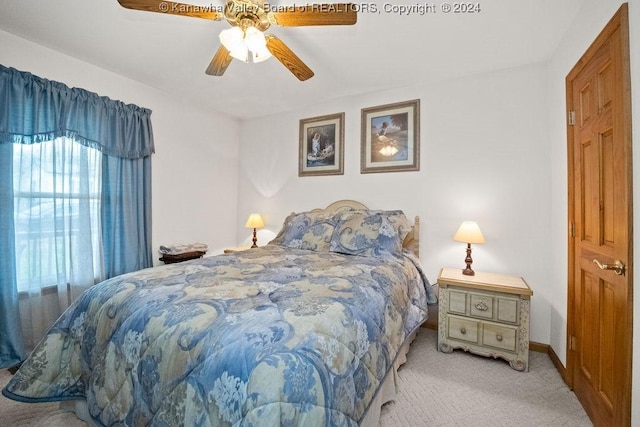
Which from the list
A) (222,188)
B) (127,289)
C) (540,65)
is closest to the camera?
(127,289)

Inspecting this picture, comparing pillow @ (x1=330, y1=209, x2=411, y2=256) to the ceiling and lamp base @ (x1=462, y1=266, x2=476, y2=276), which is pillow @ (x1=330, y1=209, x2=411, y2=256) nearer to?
lamp base @ (x1=462, y1=266, x2=476, y2=276)

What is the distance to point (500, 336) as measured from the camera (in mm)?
2020

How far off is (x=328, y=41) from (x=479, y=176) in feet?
5.79

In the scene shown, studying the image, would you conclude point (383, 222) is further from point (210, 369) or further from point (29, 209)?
point (29, 209)

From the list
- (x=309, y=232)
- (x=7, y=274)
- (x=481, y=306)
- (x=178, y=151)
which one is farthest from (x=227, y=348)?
(x=178, y=151)

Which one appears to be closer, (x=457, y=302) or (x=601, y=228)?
(x=601, y=228)

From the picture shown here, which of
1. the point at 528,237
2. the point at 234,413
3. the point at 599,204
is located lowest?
the point at 234,413

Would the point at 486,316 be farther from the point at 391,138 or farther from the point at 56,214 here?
the point at 56,214

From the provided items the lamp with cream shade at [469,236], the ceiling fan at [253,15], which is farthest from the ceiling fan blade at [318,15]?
the lamp with cream shade at [469,236]

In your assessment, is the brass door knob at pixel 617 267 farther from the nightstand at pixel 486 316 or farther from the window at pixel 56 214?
the window at pixel 56 214

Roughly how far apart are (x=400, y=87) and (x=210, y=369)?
297 centimetres

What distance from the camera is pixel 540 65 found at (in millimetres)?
2326

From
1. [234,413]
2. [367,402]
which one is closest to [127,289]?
[234,413]

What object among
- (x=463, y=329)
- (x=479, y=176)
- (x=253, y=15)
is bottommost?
(x=463, y=329)
